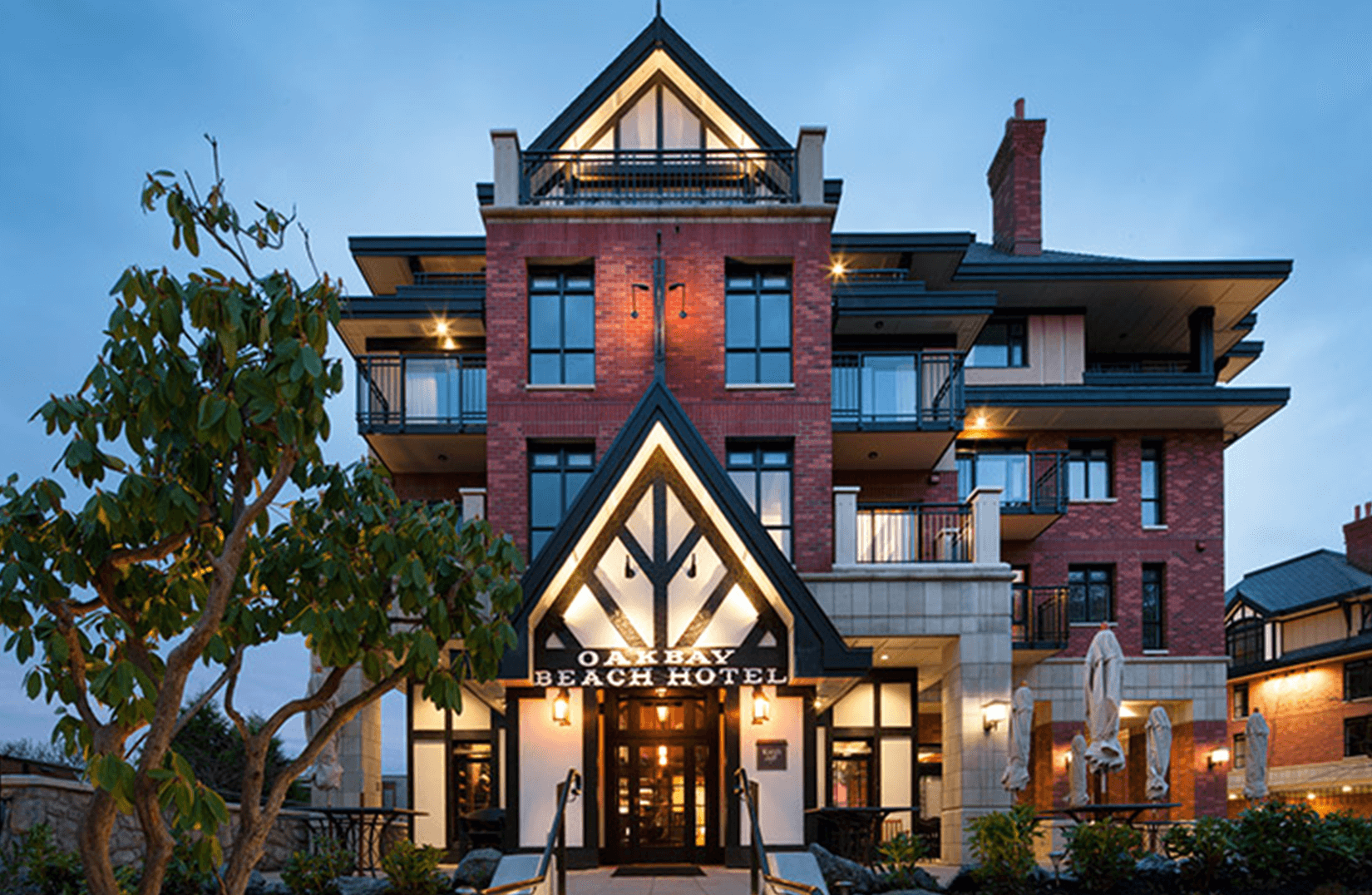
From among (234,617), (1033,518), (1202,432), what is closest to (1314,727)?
(1202,432)

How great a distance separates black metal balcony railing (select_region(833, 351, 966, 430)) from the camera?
20.2 meters

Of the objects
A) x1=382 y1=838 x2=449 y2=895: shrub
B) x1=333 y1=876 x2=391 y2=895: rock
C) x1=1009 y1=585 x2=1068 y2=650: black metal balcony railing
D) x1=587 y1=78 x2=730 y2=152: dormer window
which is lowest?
x1=333 y1=876 x2=391 y2=895: rock

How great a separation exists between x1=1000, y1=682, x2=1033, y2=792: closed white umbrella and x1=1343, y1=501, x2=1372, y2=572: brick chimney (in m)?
25.9

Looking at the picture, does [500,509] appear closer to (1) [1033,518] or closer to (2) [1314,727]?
(1) [1033,518]

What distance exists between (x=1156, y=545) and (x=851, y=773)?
383 inches

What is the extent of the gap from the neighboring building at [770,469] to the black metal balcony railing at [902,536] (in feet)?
0.24

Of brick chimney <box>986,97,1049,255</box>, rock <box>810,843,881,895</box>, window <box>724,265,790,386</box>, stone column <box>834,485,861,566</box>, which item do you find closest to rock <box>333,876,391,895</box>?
rock <box>810,843,881,895</box>

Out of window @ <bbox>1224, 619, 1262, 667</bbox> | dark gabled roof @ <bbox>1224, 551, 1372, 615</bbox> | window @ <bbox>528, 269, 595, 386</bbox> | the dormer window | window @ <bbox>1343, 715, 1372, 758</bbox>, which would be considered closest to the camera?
window @ <bbox>528, 269, 595, 386</bbox>

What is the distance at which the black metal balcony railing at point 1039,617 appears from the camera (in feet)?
73.3

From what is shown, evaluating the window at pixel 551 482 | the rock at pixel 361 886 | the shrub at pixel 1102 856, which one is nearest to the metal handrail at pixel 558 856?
the rock at pixel 361 886

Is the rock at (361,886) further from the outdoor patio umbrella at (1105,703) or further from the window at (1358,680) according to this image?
the window at (1358,680)

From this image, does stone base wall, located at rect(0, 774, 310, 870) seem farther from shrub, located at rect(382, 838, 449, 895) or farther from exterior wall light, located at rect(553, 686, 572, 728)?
exterior wall light, located at rect(553, 686, 572, 728)

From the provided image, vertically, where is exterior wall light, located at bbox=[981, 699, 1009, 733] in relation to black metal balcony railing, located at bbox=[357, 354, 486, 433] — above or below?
→ below

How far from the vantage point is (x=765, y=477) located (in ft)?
62.0
